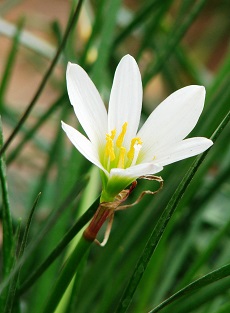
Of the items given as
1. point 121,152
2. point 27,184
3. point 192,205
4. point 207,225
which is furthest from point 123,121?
point 27,184

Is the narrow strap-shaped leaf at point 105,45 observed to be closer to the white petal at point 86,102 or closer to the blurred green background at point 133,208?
the blurred green background at point 133,208

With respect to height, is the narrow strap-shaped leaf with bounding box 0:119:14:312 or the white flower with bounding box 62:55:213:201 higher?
the white flower with bounding box 62:55:213:201

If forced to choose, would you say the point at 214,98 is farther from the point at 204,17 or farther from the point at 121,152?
the point at 204,17

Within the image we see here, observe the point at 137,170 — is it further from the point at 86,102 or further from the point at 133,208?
the point at 133,208

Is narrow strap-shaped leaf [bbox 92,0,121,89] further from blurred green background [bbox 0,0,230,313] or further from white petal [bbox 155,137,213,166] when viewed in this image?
white petal [bbox 155,137,213,166]

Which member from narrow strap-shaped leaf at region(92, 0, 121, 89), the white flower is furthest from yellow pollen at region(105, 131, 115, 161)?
narrow strap-shaped leaf at region(92, 0, 121, 89)

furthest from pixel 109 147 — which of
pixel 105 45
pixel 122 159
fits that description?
pixel 105 45

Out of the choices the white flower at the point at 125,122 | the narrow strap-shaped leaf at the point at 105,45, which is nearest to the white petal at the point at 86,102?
the white flower at the point at 125,122
